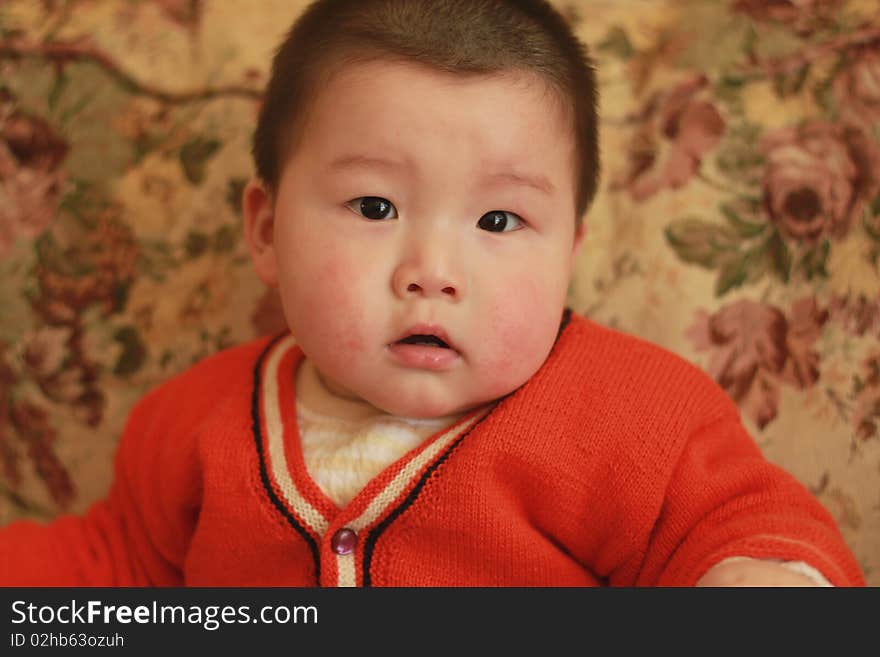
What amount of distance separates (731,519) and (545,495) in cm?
19

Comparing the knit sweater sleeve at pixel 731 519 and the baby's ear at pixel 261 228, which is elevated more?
the baby's ear at pixel 261 228

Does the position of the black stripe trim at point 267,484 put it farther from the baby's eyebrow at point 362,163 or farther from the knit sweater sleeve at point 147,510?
the baby's eyebrow at point 362,163

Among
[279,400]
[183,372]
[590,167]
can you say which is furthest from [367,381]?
[183,372]

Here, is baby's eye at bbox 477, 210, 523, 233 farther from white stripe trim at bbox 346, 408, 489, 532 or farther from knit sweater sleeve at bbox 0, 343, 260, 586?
knit sweater sleeve at bbox 0, 343, 260, 586

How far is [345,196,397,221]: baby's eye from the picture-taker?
983 mm

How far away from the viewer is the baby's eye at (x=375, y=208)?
0.98 meters

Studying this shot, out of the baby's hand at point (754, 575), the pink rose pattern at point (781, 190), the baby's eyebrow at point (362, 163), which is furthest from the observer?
the pink rose pattern at point (781, 190)

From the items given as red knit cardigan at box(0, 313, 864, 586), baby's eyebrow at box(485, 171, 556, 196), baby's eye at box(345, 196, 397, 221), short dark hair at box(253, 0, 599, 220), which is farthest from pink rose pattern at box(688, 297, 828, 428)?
baby's eye at box(345, 196, 397, 221)

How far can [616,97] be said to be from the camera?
137 cm

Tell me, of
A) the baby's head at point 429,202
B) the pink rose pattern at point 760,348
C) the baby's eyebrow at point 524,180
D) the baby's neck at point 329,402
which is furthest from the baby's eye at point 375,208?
the pink rose pattern at point 760,348

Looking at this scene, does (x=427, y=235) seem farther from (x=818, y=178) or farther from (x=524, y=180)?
(x=818, y=178)

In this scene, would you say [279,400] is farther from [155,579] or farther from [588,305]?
[588,305]

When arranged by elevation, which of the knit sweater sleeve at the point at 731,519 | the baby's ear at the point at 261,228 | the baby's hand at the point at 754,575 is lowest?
the baby's hand at the point at 754,575

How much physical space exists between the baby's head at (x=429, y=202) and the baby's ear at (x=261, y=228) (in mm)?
112
